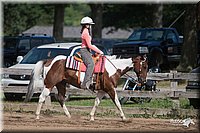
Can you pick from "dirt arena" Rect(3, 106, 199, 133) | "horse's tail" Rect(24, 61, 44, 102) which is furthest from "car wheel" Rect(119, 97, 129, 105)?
"horse's tail" Rect(24, 61, 44, 102)

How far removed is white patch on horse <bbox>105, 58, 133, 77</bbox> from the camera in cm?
1423

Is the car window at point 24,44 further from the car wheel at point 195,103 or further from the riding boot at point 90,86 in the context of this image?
the riding boot at point 90,86

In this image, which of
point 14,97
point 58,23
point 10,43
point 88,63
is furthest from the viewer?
point 58,23

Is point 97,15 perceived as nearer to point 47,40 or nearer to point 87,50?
point 47,40

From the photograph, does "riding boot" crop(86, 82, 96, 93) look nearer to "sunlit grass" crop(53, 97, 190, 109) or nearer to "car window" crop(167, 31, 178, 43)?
"sunlit grass" crop(53, 97, 190, 109)

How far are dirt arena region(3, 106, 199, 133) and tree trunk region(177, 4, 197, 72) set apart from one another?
36.8ft

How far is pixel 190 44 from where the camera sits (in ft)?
83.9

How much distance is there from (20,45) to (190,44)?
34.1 feet

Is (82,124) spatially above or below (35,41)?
below

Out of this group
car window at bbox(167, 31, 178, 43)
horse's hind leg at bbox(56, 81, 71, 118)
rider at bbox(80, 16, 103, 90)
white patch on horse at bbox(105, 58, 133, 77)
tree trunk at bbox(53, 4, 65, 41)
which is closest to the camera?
rider at bbox(80, 16, 103, 90)

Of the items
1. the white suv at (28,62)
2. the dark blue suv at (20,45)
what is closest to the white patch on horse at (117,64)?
the white suv at (28,62)

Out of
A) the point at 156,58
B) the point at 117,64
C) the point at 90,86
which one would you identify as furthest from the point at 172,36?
the point at 90,86

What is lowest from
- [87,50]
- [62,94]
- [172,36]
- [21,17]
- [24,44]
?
[62,94]

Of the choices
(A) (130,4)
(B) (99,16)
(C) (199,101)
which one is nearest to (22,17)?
(A) (130,4)
